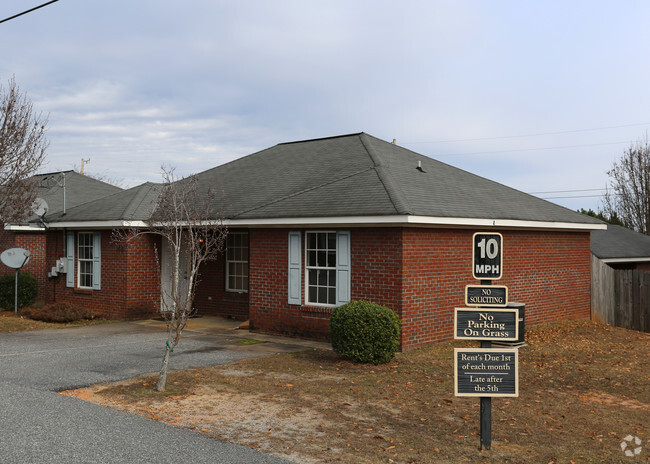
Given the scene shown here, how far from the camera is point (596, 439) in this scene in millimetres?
7125

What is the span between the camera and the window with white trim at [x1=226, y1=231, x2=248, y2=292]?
58.7ft

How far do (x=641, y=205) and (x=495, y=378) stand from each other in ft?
125

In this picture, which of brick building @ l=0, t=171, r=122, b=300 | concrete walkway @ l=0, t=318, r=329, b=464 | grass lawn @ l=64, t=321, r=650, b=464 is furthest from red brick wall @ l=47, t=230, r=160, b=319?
grass lawn @ l=64, t=321, r=650, b=464

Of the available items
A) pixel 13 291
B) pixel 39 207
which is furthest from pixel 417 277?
pixel 13 291

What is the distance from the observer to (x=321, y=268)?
14023 mm

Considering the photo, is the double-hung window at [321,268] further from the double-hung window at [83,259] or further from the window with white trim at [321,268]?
the double-hung window at [83,259]

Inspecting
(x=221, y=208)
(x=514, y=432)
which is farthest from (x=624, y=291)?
(x=514, y=432)

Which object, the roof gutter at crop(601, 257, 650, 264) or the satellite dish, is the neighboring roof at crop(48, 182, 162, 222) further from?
the roof gutter at crop(601, 257, 650, 264)

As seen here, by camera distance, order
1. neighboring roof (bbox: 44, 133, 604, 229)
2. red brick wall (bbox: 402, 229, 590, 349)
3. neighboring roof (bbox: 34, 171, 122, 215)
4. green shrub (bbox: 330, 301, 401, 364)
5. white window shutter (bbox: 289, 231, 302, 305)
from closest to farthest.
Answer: green shrub (bbox: 330, 301, 401, 364) → red brick wall (bbox: 402, 229, 590, 349) → neighboring roof (bbox: 44, 133, 604, 229) → white window shutter (bbox: 289, 231, 302, 305) → neighboring roof (bbox: 34, 171, 122, 215)

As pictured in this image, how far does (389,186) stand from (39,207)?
11.8 m

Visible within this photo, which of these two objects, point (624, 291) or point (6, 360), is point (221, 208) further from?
point (624, 291)

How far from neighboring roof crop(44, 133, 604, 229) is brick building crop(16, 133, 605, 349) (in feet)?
0.18

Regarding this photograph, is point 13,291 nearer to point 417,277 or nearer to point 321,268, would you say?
point 321,268

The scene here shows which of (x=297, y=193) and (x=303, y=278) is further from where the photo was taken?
(x=297, y=193)
